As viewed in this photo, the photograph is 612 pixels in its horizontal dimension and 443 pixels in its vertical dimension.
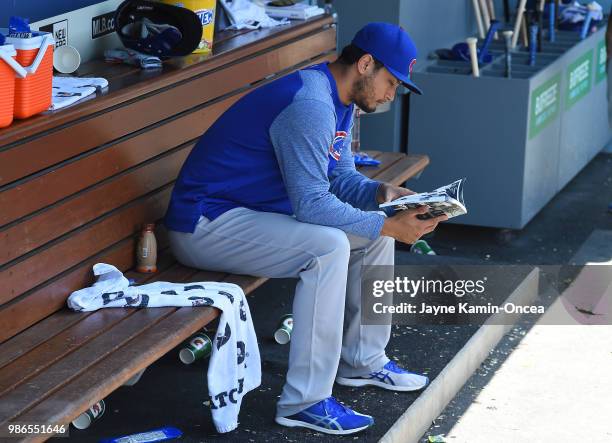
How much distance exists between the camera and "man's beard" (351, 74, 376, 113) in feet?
12.2

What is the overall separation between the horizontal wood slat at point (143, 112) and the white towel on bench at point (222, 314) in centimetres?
43

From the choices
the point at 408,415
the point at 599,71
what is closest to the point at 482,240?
the point at 599,71

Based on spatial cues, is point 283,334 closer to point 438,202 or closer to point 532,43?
point 438,202

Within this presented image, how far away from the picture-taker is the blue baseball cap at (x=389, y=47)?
12.0 ft

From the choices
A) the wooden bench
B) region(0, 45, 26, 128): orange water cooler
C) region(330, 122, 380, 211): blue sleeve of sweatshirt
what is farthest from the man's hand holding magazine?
region(0, 45, 26, 128): orange water cooler

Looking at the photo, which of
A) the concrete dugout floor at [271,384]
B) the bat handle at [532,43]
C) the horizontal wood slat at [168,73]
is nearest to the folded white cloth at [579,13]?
the bat handle at [532,43]

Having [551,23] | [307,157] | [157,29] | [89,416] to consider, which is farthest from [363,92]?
[551,23]

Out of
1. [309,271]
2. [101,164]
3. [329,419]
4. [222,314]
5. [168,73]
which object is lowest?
[329,419]

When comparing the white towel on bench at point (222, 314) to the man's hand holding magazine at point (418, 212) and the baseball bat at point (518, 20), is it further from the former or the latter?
the baseball bat at point (518, 20)

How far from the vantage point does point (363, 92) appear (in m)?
3.74

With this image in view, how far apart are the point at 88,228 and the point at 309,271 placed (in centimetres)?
73

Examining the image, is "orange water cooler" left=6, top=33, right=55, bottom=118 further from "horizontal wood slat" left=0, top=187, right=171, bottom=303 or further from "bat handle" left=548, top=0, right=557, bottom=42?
"bat handle" left=548, top=0, right=557, bottom=42

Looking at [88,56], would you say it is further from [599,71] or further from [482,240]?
[599,71]

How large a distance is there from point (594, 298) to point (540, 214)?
138 cm
